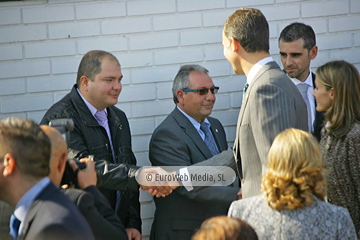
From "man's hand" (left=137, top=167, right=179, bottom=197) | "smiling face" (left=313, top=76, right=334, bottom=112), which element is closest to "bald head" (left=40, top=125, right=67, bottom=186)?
"man's hand" (left=137, top=167, right=179, bottom=197)

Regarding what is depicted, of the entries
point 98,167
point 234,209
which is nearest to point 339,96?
point 234,209

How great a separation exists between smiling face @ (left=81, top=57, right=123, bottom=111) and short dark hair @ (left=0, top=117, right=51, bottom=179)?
2.03m

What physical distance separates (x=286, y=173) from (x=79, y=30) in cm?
265

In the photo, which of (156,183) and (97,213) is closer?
(97,213)

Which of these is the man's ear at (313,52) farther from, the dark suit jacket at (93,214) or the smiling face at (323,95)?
the dark suit jacket at (93,214)

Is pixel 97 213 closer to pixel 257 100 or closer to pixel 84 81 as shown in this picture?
pixel 257 100

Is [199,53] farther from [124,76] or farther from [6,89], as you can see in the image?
[6,89]

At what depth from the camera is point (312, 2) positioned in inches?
190

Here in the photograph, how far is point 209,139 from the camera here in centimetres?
456

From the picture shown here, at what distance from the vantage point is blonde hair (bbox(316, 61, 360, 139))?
363 cm

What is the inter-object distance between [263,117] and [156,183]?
132 cm

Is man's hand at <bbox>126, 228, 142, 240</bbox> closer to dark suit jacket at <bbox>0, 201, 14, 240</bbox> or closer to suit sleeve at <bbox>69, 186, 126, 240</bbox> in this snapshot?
suit sleeve at <bbox>69, 186, 126, 240</bbox>

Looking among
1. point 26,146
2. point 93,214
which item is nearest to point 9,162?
point 26,146

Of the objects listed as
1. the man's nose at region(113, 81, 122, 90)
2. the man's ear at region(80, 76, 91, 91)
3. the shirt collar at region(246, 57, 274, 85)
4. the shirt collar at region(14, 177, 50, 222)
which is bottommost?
the shirt collar at region(14, 177, 50, 222)
